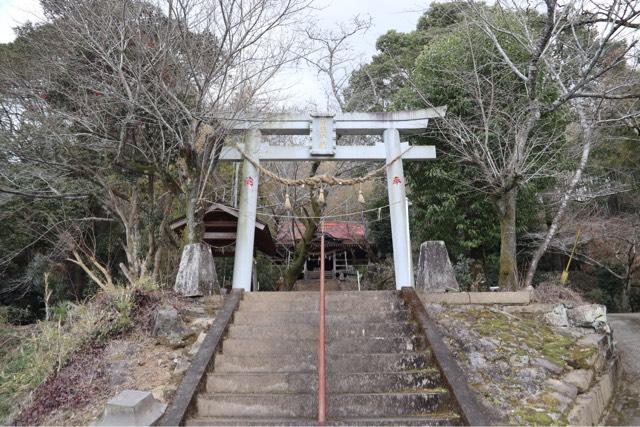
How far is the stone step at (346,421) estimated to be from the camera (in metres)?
3.72

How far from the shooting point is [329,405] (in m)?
4.04

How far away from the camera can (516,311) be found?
6492 millimetres

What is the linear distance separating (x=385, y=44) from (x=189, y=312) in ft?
53.1

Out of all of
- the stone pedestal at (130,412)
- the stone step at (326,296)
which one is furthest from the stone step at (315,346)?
the stone pedestal at (130,412)

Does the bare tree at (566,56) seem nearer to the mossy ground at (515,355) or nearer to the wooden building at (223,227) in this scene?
the mossy ground at (515,355)

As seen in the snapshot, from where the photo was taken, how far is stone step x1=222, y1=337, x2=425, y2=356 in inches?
193

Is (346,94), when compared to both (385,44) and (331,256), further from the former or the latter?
(331,256)

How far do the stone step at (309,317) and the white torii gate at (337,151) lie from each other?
1.89 m

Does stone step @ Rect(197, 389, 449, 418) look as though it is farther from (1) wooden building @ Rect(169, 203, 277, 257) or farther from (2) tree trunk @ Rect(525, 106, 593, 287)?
(2) tree trunk @ Rect(525, 106, 593, 287)

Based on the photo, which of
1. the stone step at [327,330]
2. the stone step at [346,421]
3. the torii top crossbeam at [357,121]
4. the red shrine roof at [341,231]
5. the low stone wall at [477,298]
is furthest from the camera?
the red shrine roof at [341,231]

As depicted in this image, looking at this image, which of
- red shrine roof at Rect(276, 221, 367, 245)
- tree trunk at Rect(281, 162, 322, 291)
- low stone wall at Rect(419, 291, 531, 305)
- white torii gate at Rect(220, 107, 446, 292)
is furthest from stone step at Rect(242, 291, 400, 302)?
red shrine roof at Rect(276, 221, 367, 245)

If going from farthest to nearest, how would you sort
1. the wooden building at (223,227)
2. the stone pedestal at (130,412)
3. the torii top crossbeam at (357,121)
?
the wooden building at (223,227)
the torii top crossbeam at (357,121)
the stone pedestal at (130,412)

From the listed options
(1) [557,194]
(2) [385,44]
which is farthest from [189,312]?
(2) [385,44]

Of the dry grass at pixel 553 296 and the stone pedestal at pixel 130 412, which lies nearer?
the stone pedestal at pixel 130 412
